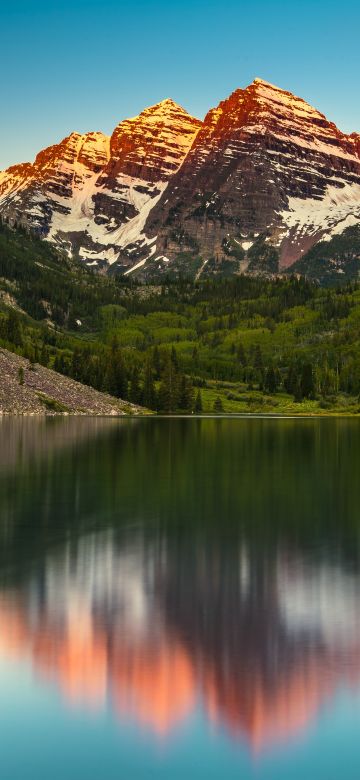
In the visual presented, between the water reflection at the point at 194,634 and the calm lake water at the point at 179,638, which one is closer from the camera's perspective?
Result: the calm lake water at the point at 179,638

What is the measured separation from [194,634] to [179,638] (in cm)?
74

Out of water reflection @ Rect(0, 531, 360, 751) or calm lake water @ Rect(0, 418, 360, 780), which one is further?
water reflection @ Rect(0, 531, 360, 751)

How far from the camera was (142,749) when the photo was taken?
22.7m

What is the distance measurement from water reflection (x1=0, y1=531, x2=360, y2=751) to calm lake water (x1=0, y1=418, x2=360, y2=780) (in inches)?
2.8

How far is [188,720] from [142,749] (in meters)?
2.02

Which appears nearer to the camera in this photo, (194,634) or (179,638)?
(179,638)

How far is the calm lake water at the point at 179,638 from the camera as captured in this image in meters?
22.8

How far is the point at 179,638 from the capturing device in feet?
101

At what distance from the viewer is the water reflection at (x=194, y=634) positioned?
83.4 ft

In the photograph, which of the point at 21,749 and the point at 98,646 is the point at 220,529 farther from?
the point at 21,749

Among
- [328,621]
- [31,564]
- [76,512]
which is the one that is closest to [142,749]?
[328,621]

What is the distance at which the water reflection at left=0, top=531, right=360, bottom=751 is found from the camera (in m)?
25.4

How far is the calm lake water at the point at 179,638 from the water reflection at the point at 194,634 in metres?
0.07

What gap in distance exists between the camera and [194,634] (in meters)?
31.5
